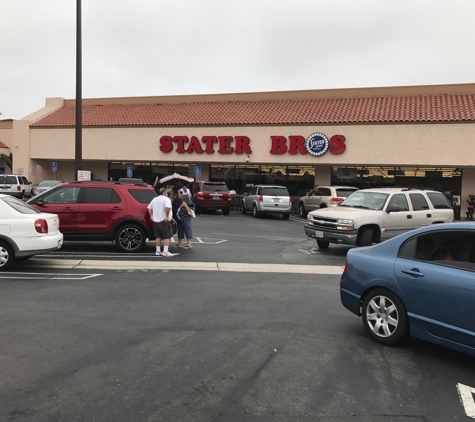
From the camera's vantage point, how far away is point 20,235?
8.35m

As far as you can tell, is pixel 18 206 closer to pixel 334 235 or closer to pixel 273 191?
pixel 334 235

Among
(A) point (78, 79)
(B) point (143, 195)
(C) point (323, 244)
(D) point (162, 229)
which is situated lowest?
(C) point (323, 244)

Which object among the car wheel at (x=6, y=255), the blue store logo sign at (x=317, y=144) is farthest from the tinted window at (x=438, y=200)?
the blue store logo sign at (x=317, y=144)

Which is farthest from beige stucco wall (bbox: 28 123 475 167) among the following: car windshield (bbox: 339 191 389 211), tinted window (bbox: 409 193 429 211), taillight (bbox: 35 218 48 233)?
taillight (bbox: 35 218 48 233)

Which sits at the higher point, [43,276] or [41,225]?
[41,225]

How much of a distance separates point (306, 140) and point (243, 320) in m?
21.0

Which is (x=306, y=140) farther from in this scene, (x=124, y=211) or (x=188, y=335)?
(x=188, y=335)

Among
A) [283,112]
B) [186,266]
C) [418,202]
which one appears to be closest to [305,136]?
[283,112]

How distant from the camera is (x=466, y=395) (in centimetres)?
374

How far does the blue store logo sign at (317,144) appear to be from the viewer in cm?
2509

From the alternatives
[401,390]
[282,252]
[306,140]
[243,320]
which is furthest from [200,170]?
[401,390]

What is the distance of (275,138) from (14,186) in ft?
53.2

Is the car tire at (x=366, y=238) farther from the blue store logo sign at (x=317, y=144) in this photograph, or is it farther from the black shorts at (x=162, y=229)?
the blue store logo sign at (x=317, y=144)

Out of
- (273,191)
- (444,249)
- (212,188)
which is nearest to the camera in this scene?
(444,249)
